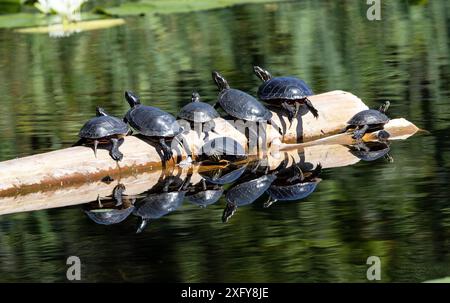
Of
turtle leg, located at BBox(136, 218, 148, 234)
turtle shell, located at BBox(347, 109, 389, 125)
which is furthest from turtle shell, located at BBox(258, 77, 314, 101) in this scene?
turtle leg, located at BBox(136, 218, 148, 234)

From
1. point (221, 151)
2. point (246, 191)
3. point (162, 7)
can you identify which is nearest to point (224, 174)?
point (221, 151)

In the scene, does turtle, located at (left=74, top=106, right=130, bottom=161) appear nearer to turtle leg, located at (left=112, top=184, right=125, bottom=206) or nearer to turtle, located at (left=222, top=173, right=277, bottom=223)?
turtle leg, located at (left=112, top=184, right=125, bottom=206)

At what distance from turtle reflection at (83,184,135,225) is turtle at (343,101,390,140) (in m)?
1.97

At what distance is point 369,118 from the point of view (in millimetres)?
8258

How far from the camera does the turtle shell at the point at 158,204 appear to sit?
6.70m

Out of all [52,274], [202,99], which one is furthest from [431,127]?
[52,274]

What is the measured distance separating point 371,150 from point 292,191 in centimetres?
123

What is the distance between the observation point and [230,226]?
6.33 metres

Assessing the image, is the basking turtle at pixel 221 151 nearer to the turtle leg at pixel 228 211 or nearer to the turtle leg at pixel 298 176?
the turtle leg at pixel 298 176

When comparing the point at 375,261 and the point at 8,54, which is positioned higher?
the point at 8,54

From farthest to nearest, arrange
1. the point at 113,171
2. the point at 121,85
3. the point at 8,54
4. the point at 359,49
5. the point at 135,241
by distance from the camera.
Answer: the point at 8,54 < the point at 359,49 < the point at 121,85 < the point at 113,171 < the point at 135,241

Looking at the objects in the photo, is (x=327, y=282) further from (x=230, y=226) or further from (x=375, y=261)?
(x=230, y=226)

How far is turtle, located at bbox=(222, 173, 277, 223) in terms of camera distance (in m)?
6.72

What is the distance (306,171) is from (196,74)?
3919 mm
